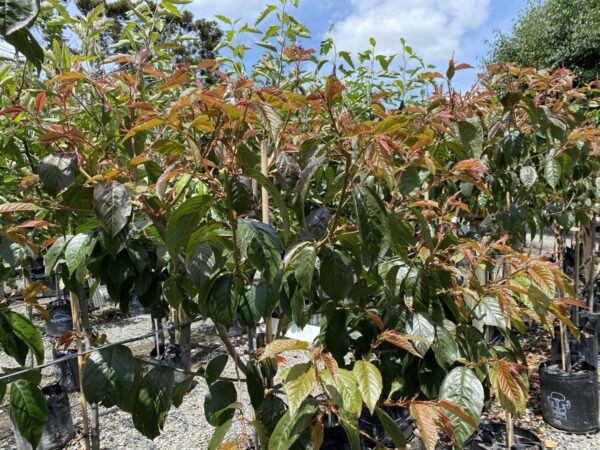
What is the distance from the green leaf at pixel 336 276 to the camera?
902 mm

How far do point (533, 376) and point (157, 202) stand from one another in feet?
12.3

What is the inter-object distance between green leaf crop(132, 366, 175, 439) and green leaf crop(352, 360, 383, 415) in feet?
1.48

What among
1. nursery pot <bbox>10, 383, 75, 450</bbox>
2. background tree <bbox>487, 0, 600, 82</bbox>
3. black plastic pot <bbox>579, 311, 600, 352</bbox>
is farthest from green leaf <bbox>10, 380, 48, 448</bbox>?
background tree <bbox>487, 0, 600, 82</bbox>

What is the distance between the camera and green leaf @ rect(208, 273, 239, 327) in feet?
2.94

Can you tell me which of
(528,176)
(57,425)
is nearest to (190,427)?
(57,425)

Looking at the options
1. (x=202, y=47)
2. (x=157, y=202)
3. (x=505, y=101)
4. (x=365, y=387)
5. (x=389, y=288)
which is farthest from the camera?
(x=202, y=47)

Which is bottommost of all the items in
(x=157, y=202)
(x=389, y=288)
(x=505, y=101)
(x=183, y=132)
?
(x=389, y=288)

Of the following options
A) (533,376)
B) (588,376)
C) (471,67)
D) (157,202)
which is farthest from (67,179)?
(533,376)

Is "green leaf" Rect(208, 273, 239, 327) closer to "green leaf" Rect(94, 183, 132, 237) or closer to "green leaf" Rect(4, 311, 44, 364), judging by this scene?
"green leaf" Rect(94, 183, 132, 237)

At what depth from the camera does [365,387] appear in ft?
2.59

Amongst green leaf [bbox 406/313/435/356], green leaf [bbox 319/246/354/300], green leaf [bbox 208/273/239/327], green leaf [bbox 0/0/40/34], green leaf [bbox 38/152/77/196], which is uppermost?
green leaf [bbox 0/0/40/34]

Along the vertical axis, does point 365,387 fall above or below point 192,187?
below

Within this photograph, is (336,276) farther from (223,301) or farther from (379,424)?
(379,424)

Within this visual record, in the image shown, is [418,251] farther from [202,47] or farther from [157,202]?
[202,47]
